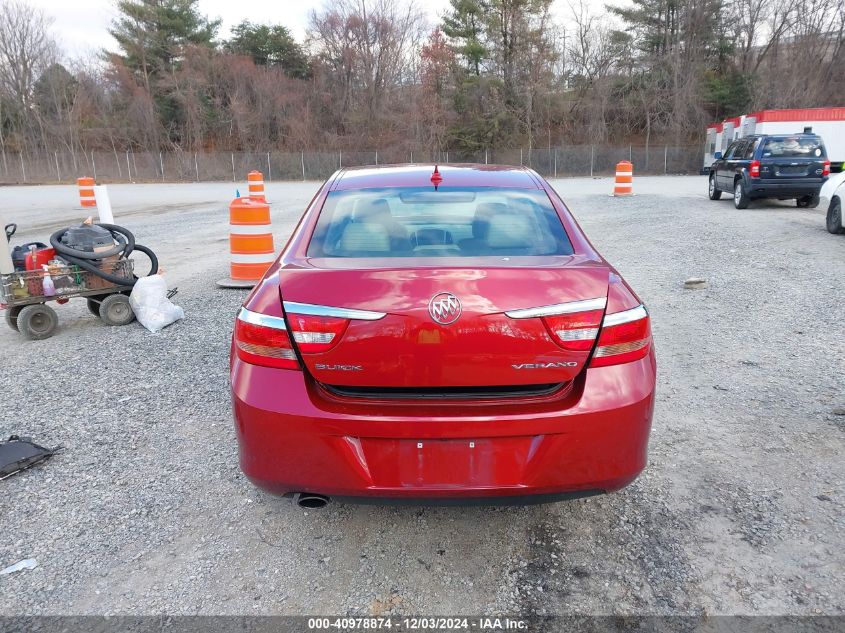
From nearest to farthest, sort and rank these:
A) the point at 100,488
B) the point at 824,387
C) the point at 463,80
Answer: the point at 100,488 < the point at 824,387 < the point at 463,80

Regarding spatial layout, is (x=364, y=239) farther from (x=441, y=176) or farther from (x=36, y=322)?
(x=36, y=322)

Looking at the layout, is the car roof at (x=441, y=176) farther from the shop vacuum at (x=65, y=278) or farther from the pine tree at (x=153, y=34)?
the pine tree at (x=153, y=34)

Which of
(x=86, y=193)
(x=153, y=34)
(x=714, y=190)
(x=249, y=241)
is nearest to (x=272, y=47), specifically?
(x=153, y=34)

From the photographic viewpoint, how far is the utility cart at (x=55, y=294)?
5.61 m

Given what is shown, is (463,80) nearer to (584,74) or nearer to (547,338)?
(584,74)

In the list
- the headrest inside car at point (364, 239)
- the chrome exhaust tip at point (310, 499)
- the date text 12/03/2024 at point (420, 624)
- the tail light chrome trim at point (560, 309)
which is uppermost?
the headrest inside car at point (364, 239)

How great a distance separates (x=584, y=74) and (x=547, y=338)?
59647 millimetres

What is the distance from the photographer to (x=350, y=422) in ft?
7.21

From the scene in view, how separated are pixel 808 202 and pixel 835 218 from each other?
4.72 m

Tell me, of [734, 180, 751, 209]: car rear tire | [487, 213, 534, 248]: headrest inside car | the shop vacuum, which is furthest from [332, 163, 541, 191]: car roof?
[734, 180, 751, 209]: car rear tire

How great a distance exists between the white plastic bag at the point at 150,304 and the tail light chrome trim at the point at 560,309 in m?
4.75

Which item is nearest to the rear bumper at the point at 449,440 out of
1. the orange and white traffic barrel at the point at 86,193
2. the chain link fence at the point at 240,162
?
the orange and white traffic barrel at the point at 86,193

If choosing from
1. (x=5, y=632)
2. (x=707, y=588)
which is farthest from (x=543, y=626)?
(x=5, y=632)

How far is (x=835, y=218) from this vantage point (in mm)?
10352
